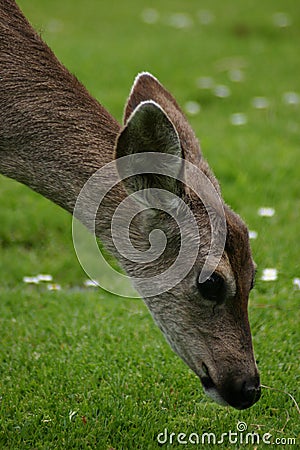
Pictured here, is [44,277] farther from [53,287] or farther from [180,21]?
[180,21]

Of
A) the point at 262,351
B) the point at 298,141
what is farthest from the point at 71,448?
the point at 298,141

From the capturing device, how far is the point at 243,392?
4418 mm

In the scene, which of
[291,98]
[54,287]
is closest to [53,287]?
[54,287]

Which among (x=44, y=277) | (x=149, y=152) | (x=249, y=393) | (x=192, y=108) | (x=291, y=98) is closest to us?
(x=149, y=152)

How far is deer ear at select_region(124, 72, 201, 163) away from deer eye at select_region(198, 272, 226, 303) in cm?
69

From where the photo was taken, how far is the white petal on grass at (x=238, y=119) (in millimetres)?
9945

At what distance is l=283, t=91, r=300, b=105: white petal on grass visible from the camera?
34.8 ft

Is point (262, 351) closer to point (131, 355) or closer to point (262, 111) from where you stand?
point (131, 355)

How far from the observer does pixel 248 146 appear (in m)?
9.13

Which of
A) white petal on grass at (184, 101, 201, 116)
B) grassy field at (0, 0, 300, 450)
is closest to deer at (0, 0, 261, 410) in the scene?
grassy field at (0, 0, 300, 450)

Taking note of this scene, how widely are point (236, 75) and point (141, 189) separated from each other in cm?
758

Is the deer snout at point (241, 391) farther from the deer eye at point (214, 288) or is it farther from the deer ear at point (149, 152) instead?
the deer ear at point (149, 152)

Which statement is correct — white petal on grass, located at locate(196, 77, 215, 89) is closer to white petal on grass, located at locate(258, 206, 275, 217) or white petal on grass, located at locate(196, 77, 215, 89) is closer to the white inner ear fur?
white petal on grass, located at locate(258, 206, 275, 217)

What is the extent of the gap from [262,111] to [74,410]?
6.33 metres
